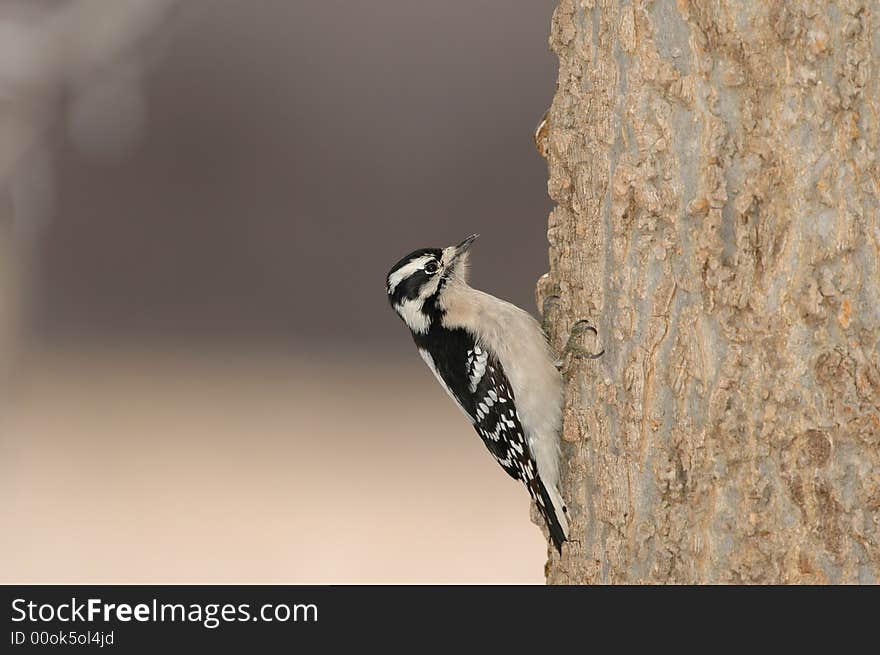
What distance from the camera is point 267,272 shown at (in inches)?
219

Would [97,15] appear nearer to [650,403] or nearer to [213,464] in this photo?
[213,464]

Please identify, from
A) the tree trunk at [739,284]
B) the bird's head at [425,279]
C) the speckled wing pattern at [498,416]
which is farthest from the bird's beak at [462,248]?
the tree trunk at [739,284]

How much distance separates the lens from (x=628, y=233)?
208 cm

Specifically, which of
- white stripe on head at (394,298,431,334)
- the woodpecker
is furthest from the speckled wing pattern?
white stripe on head at (394,298,431,334)

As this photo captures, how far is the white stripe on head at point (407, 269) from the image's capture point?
8.93ft

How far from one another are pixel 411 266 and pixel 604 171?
0.75 m

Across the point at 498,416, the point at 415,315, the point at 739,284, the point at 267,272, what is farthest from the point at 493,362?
the point at 267,272

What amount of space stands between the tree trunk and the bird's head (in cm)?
68

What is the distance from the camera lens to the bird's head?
8.97 feet

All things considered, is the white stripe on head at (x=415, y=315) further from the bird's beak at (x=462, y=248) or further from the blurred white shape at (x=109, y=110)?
the blurred white shape at (x=109, y=110)

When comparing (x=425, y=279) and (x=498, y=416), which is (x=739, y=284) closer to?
(x=498, y=416)

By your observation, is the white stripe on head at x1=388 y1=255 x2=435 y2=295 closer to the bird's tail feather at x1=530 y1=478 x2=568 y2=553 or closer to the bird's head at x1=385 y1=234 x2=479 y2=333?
the bird's head at x1=385 y1=234 x2=479 y2=333

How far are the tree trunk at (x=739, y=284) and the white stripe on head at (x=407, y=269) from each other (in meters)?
0.67

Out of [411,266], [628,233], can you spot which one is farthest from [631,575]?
[411,266]
